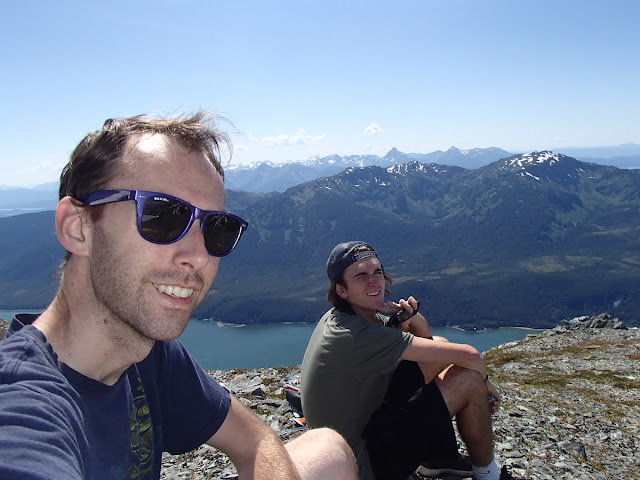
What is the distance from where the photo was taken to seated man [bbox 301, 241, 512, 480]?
6395 mm

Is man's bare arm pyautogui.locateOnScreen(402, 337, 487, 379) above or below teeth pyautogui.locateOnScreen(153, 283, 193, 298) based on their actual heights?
below

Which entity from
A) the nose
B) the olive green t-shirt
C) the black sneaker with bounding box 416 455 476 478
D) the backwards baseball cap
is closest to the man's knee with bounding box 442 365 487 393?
the olive green t-shirt

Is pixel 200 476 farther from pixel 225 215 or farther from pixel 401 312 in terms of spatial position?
pixel 225 215

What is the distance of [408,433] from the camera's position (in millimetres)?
6293

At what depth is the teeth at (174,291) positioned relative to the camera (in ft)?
10.2

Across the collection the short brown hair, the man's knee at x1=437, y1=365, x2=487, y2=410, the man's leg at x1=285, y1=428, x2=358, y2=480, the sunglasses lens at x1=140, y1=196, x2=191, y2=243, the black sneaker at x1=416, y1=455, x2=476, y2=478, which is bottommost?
the black sneaker at x1=416, y1=455, x2=476, y2=478

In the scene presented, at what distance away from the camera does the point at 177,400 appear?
4.09 metres

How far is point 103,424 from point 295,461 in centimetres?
196

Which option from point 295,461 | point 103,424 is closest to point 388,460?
point 295,461

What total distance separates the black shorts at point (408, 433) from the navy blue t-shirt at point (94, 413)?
3.01 m

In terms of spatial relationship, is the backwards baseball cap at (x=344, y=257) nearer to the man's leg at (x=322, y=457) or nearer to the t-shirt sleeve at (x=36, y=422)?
the man's leg at (x=322, y=457)

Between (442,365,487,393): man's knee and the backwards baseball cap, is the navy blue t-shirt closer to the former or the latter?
the backwards baseball cap

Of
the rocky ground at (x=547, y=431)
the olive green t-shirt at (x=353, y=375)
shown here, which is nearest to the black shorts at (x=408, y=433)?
the olive green t-shirt at (x=353, y=375)

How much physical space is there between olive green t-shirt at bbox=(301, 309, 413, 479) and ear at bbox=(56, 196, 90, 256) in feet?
14.5
